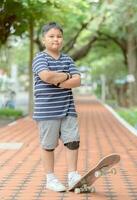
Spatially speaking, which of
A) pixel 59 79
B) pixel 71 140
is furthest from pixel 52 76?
pixel 71 140

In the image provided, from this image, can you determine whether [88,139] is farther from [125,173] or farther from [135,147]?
[125,173]

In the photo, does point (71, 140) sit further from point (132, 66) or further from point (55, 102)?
point (132, 66)

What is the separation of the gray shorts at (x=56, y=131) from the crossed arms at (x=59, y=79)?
39cm

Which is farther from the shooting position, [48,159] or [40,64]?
[48,159]

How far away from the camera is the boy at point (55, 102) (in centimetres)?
682

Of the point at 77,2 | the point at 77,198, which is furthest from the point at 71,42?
the point at 77,198

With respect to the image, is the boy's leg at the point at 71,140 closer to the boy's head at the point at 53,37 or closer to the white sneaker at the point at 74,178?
the white sneaker at the point at 74,178

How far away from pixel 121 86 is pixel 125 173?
41879mm

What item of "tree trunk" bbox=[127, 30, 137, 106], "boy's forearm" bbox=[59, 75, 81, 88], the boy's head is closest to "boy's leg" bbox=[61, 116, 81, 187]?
"boy's forearm" bbox=[59, 75, 81, 88]

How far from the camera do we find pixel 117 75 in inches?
1822

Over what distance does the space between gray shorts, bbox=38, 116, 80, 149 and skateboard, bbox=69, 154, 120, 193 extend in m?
0.44

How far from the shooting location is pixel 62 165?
9.74 metres

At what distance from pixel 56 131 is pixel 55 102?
32 centimetres

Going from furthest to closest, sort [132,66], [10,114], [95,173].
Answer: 1. [132,66]
2. [10,114]
3. [95,173]
